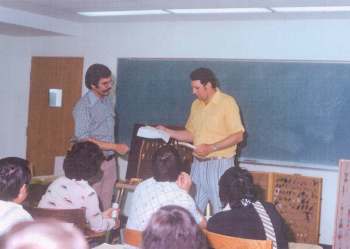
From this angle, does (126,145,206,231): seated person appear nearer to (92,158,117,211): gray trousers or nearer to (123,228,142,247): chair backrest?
(123,228,142,247): chair backrest

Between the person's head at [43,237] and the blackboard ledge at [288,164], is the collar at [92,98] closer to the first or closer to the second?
the blackboard ledge at [288,164]

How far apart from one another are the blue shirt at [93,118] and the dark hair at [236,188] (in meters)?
1.84

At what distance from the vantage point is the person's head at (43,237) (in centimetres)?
114

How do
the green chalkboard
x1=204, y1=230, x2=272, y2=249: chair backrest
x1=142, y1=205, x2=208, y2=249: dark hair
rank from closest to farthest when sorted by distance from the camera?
x1=142, y1=205, x2=208, y2=249: dark hair < x1=204, y1=230, x2=272, y2=249: chair backrest < the green chalkboard

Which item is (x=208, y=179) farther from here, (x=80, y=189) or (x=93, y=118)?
(x=80, y=189)

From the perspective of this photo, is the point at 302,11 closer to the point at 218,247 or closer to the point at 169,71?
the point at 169,71

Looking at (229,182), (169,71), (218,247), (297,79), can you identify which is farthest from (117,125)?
(218,247)

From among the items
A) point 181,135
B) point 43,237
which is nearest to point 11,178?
point 43,237

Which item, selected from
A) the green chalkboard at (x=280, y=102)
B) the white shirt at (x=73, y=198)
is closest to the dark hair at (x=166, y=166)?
the white shirt at (x=73, y=198)

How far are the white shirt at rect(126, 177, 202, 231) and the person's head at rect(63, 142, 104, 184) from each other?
453mm

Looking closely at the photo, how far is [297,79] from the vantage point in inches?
210

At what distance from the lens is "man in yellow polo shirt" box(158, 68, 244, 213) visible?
14.8 ft

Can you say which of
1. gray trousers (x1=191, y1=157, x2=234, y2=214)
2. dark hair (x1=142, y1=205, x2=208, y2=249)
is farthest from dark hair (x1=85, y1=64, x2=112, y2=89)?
dark hair (x1=142, y1=205, x2=208, y2=249)

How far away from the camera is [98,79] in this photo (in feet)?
15.0
